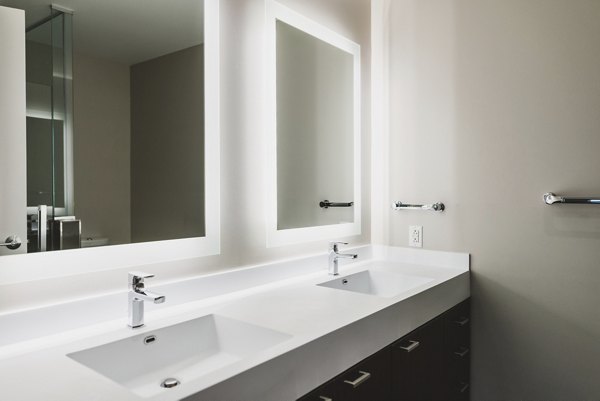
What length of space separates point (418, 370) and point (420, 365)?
0.06 ft

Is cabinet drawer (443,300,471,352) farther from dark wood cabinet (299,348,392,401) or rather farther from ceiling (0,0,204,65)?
ceiling (0,0,204,65)

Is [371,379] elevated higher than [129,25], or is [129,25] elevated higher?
[129,25]

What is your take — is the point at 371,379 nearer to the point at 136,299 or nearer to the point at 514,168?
the point at 136,299

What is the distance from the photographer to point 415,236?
2078 mm

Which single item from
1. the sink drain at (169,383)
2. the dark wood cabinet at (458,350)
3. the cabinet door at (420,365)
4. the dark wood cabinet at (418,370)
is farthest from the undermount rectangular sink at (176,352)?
the dark wood cabinet at (458,350)

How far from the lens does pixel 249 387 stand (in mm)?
840

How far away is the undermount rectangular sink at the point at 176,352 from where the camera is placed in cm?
100

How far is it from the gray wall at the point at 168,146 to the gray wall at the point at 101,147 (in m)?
0.03

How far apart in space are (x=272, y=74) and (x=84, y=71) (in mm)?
733

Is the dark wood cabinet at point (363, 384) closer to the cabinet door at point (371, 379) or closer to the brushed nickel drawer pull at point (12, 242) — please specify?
the cabinet door at point (371, 379)

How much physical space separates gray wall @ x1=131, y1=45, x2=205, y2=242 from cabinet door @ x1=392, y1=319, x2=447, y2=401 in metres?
0.77

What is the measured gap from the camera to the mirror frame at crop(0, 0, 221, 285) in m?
1.03

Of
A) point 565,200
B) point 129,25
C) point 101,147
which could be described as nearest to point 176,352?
point 101,147

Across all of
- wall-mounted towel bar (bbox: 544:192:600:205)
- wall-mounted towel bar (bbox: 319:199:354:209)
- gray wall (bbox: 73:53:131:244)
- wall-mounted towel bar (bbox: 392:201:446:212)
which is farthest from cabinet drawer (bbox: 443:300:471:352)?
gray wall (bbox: 73:53:131:244)
